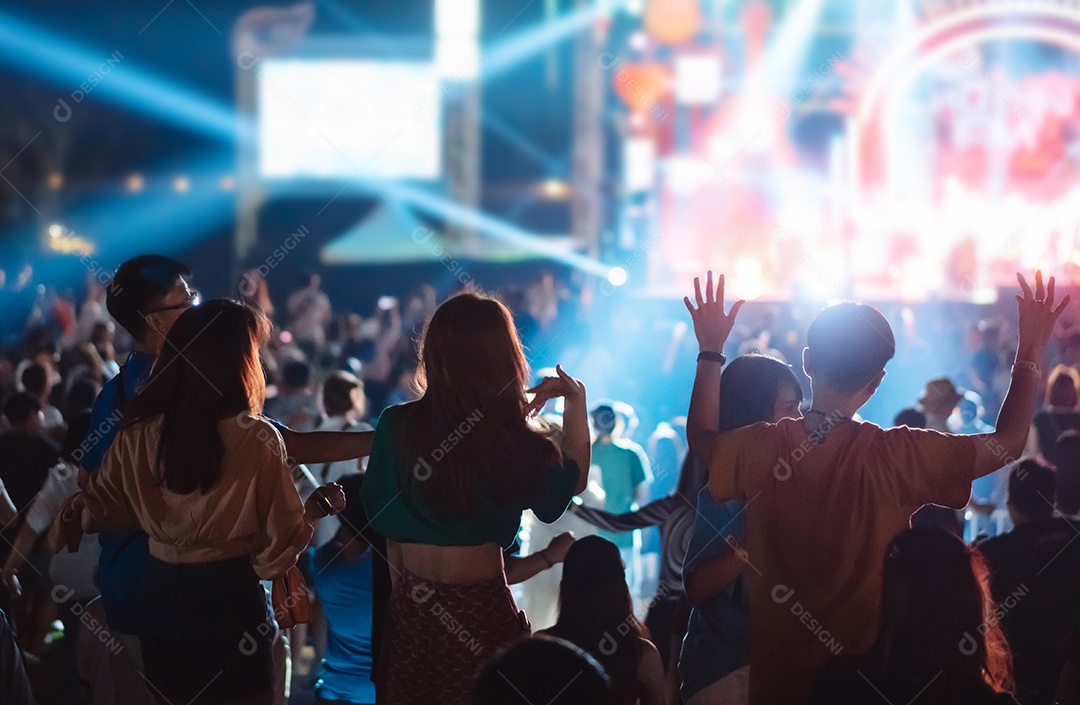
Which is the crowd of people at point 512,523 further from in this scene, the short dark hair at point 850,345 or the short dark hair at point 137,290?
the short dark hair at point 137,290

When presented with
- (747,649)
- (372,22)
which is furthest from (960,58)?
(747,649)

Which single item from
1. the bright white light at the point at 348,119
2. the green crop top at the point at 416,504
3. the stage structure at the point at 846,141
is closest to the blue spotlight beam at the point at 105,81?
the bright white light at the point at 348,119

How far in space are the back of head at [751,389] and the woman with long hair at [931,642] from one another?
0.82 meters

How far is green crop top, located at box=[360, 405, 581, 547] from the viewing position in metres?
2.46

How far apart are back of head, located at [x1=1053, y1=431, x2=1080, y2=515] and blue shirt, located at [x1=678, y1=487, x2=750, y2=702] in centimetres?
186

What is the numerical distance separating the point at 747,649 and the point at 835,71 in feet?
67.7

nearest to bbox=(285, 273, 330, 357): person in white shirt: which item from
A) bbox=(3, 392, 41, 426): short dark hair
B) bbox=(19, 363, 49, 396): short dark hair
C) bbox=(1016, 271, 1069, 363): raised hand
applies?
bbox=(19, 363, 49, 396): short dark hair

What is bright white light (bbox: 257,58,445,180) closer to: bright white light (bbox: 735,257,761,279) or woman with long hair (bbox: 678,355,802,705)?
bright white light (bbox: 735,257,761,279)

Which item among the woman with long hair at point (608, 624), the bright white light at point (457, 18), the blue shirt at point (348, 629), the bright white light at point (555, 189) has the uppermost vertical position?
the bright white light at point (457, 18)

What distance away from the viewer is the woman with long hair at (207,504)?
8.44 ft

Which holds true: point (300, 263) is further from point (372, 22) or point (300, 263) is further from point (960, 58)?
point (960, 58)

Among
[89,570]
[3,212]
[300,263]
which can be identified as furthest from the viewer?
[3,212]

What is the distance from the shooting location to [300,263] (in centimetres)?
1936

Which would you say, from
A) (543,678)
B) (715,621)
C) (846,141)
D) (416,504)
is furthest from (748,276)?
(543,678)
